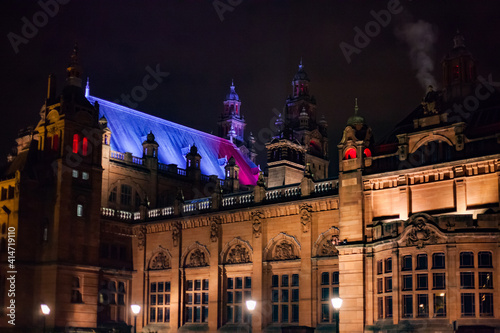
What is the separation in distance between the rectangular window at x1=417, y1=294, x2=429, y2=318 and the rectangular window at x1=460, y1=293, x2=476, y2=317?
1.84 meters

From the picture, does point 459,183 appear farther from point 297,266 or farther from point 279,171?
point 279,171

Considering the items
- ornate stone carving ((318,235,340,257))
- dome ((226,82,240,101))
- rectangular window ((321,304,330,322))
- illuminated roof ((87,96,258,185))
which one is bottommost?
rectangular window ((321,304,330,322))

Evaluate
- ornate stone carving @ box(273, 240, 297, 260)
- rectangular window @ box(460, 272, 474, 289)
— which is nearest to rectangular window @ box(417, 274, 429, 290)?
rectangular window @ box(460, 272, 474, 289)

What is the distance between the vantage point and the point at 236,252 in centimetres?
4906

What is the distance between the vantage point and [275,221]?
153ft

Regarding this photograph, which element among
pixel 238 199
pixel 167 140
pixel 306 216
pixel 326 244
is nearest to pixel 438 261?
pixel 326 244

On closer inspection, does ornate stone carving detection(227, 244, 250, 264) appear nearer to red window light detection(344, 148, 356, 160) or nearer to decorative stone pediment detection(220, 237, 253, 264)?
decorative stone pediment detection(220, 237, 253, 264)

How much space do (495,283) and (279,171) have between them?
31.5 meters

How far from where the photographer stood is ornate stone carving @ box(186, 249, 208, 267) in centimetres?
5103

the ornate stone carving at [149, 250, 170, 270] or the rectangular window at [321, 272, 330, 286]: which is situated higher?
the ornate stone carving at [149, 250, 170, 270]

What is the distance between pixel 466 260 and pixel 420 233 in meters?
2.57

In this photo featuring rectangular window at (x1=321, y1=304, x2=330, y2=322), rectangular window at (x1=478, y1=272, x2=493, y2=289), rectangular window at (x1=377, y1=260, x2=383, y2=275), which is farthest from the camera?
rectangular window at (x1=321, y1=304, x2=330, y2=322)

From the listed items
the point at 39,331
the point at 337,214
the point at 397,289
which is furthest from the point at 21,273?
the point at 397,289

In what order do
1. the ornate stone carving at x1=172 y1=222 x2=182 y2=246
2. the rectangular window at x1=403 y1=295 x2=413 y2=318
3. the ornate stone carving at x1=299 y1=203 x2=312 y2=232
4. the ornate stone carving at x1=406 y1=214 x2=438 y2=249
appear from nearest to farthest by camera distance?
the ornate stone carving at x1=406 y1=214 x2=438 y2=249 → the rectangular window at x1=403 y1=295 x2=413 y2=318 → the ornate stone carving at x1=299 y1=203 x2=312 y2=232 → the ornate stone carving at x1=172 y1=222 x2=182 y2=246
